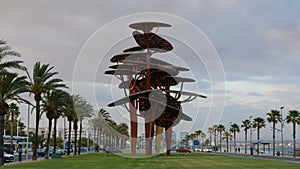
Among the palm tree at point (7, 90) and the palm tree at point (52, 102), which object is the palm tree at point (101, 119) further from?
the palm tree at point (7, 90)

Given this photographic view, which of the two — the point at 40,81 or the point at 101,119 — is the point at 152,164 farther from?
the point at 101,119

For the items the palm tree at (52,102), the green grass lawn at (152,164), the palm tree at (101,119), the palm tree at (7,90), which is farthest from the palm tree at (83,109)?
the palm tree at (7,90)

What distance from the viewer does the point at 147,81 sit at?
6888 centimetres

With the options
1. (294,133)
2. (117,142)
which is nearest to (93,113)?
(294,133)

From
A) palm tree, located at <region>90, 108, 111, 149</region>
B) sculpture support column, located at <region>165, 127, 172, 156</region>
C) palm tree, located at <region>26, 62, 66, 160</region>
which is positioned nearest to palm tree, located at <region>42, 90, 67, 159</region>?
palm tree, located at <region>26, 62, 66, 160</region>

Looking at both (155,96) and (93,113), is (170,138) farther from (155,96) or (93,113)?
(93,113)

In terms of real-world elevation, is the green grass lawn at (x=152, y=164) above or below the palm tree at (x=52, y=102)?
below

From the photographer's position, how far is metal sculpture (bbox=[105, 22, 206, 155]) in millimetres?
67062

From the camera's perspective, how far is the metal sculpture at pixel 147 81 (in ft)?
220

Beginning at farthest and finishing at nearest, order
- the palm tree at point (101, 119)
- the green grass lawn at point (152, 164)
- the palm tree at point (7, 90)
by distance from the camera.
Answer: the palm tree at point (101, 119)
the palm tree at point (7, 90)
the green grass lawn at point (152, 164)

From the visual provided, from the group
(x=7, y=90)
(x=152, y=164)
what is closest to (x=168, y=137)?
(x=152, y=164)

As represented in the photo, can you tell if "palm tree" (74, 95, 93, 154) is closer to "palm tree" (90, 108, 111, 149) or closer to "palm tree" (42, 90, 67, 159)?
"palm tree" (90, 108, 111, 149)

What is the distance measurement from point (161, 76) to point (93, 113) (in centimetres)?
2370

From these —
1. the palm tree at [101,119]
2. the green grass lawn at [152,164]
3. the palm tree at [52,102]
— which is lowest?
the green grass lawn at [152,164]
